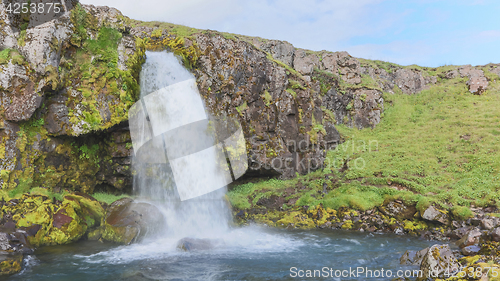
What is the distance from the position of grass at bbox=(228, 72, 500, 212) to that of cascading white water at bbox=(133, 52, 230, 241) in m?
2.54

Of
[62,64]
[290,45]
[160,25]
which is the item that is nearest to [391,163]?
[290,45]

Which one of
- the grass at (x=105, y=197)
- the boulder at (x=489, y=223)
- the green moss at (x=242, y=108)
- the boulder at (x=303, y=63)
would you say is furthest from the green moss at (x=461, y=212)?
the boulder at (x=303, y=63)

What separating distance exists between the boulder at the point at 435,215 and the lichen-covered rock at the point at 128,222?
12634 mm

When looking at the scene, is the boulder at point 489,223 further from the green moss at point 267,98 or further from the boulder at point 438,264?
the green moss at point 267,98

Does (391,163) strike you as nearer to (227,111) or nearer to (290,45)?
(227,111)

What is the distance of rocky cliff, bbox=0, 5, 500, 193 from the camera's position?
1197 cm

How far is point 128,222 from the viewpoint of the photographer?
1160 centimetres

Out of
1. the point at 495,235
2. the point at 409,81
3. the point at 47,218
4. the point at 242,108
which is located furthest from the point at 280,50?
the point at 47,218

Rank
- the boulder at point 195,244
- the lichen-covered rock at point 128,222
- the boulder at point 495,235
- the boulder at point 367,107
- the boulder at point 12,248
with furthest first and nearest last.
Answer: the boulder at point 367,107, the lichen-covered rock at point 128,222, the boulder at point 195,244, the boulder at point 495,235, the boulder at point 12,248

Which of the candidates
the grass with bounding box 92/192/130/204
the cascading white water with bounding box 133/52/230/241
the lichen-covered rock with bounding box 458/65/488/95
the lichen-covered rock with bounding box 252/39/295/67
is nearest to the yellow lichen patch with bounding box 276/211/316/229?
the cascading white water with bounding box 133/52/230/241

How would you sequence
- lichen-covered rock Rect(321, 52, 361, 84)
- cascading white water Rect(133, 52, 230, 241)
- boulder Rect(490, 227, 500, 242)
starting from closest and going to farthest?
1. boulder Rect(490, 227, 500, 242)
2. cascading white water Rect(133, 52, 230, 241)
3. lichen-covered rock Rect(321, 52, 361, 84)

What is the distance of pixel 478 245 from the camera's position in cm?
939

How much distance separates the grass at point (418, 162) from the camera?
14.5m

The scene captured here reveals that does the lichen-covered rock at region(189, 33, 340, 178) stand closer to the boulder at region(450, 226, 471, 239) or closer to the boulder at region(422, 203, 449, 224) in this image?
the boulder at region(422, 203, 449, 224)
